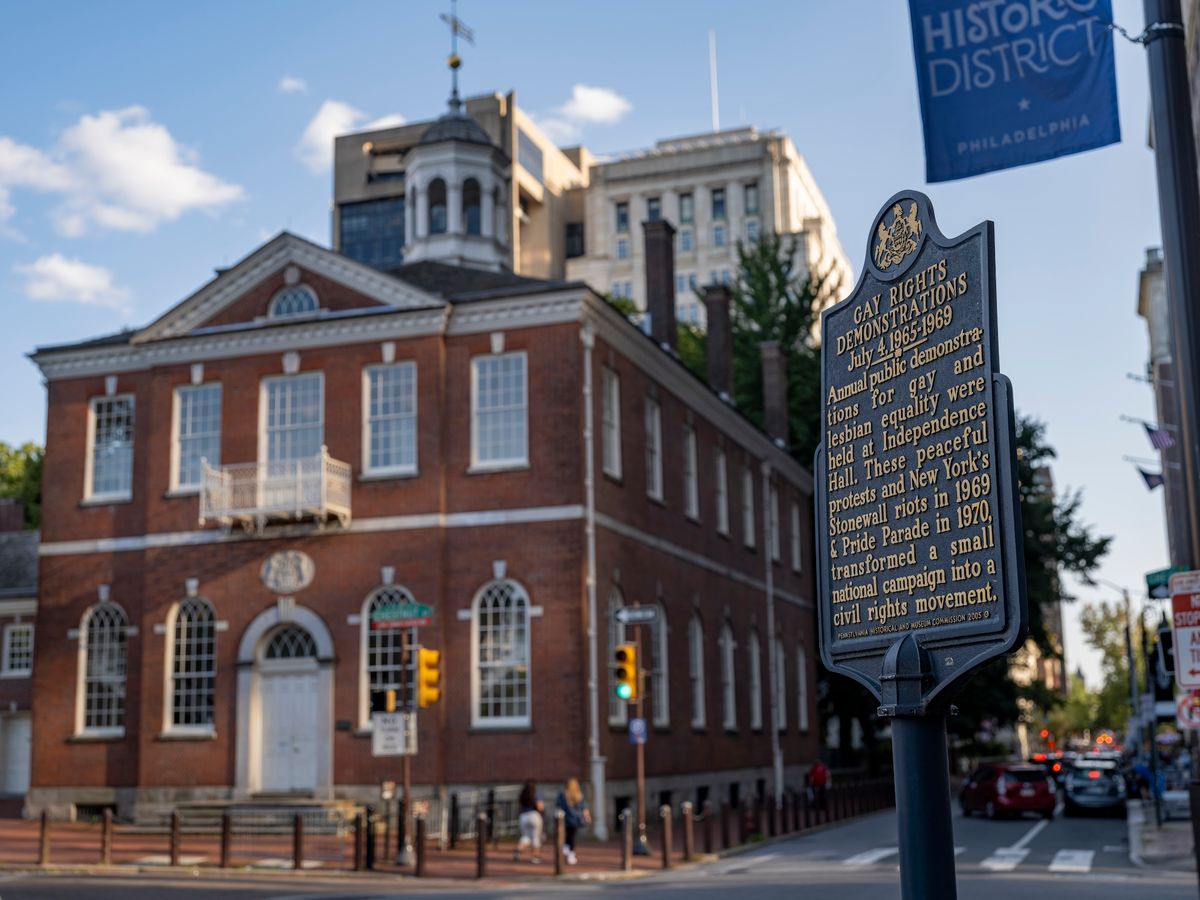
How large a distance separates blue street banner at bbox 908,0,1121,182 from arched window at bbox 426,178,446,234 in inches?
1277

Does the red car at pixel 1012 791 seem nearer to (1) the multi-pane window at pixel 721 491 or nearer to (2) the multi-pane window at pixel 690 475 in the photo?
(1) the multi-pane window at pixel 721 491

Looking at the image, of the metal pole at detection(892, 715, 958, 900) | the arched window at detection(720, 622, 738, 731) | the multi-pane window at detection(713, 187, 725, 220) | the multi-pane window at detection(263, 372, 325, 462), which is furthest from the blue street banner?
the multi-pane window at detection(713, 187, 725, 220)

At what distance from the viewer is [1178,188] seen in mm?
9375

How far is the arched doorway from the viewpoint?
31500mm

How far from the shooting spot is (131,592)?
112ft

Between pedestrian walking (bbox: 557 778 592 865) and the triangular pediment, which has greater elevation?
the triangular pediment

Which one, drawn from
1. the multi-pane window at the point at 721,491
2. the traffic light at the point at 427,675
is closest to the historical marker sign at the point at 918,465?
the traffic light at the point at 427,675

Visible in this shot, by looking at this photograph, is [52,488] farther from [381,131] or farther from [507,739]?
[381,131]

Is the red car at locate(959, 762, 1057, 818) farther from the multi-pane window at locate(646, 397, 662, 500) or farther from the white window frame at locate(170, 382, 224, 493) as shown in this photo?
the white window frame at locate(170, 382, 224, 493)

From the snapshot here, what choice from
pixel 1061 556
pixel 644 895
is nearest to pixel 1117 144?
pixel 644 895

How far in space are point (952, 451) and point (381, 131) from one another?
359 feet

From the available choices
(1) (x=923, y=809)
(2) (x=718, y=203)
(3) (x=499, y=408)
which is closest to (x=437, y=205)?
(3) (x=499, y=408)

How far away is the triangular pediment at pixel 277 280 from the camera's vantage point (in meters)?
32.7

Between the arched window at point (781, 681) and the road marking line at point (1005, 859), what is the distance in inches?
713
